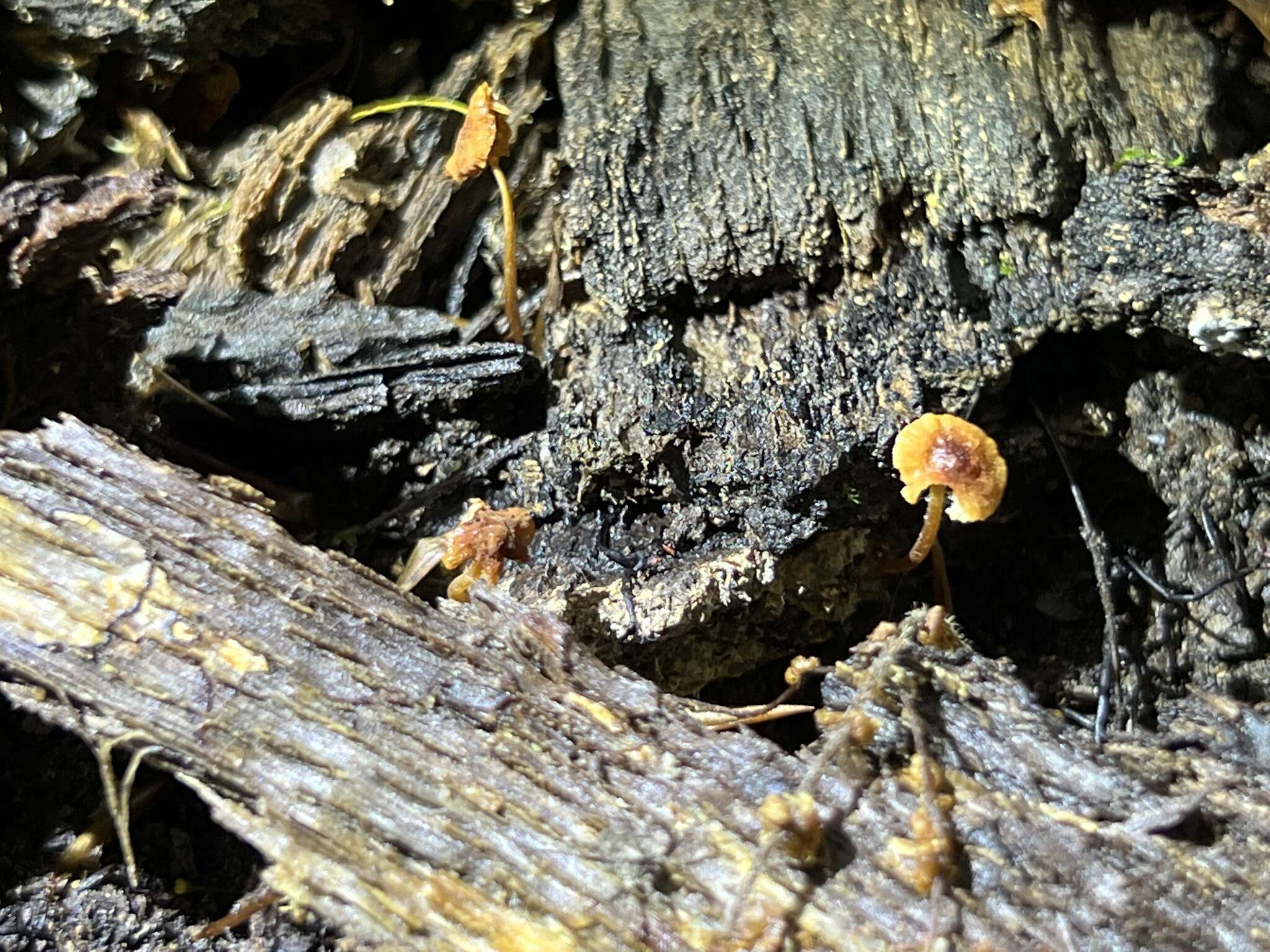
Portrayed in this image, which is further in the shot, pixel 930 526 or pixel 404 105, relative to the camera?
pixel 404 105

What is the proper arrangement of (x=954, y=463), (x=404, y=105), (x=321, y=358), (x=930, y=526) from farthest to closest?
(x=404, y=105) → (x=321, y=358) → (x=930, y=526) → (x=954, y=463)

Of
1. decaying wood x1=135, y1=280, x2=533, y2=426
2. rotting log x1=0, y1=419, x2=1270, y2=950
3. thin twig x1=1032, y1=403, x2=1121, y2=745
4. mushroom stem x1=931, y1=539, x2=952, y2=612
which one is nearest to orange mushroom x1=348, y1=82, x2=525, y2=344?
decaying wood x1=135, y1=280, x2=533, y2=426

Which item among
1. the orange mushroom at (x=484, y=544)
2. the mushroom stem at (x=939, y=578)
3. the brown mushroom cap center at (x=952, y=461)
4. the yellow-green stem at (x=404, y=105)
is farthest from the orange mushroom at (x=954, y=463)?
the yellow-green stem at (x=404, y=105)

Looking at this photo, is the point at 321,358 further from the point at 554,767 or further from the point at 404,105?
the point at 554,767

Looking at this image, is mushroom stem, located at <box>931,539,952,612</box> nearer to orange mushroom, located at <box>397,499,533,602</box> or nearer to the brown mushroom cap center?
the brown mushroom cap center

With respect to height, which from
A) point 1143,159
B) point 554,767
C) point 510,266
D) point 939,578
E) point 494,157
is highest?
point 1143,159

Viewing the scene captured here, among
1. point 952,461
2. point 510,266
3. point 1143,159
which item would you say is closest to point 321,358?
point 510,266
